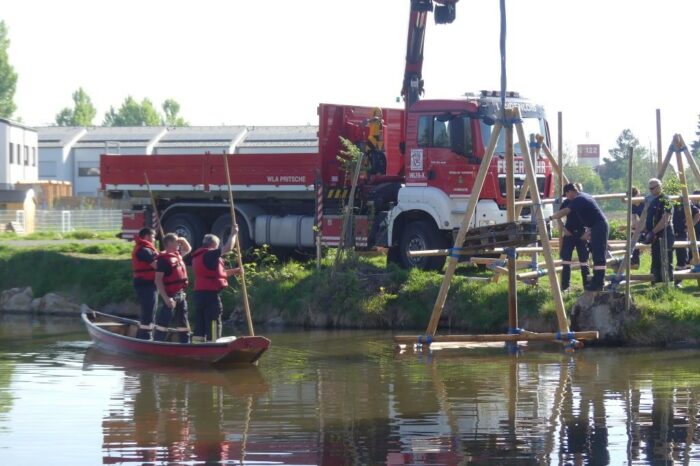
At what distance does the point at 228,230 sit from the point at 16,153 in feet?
161

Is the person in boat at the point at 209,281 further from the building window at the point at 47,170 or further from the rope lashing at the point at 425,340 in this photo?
the building window at the point at 47,170

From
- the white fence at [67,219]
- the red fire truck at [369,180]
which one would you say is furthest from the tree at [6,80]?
the red fire truck at [369,180]

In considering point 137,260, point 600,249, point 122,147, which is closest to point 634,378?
point 600,249

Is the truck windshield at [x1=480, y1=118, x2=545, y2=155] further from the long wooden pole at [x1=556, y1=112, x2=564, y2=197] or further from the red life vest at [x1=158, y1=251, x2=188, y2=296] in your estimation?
the red life vest at [x1=158, y1=251, x2=188, y2=296]

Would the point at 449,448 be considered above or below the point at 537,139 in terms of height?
below

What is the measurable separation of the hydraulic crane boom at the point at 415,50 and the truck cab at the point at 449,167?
90.5 inches

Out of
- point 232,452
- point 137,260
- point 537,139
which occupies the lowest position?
point 232,452

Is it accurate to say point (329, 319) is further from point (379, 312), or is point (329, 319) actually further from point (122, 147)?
point (122, 147)

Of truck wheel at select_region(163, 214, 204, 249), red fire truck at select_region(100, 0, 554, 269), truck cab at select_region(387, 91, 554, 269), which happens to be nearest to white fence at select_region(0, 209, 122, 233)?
truck wheel at select_region(163, 214, 204, 249)

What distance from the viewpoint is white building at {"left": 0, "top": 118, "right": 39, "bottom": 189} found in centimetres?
6906

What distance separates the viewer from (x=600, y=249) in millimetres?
17984

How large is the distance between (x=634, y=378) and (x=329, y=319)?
25.2 ft

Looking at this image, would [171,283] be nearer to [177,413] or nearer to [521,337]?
[177,413]

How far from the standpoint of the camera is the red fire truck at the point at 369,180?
2175 cm
